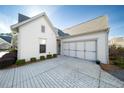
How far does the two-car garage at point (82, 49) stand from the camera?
926 cm

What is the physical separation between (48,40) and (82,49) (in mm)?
4738

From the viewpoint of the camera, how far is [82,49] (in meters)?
10.5

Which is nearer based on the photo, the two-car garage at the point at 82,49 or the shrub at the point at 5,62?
the shrub at the point at 5,62

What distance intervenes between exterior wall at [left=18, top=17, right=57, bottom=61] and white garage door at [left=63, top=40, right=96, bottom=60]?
3.43 meters

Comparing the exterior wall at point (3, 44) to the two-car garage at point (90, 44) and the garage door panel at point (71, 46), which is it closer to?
the two-car garage at point (90, 44)

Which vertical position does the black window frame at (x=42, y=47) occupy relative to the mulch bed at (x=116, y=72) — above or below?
above

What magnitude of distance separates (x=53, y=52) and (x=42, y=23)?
4380 mm

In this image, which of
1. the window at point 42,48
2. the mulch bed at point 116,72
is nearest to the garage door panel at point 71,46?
the window at point 42,48

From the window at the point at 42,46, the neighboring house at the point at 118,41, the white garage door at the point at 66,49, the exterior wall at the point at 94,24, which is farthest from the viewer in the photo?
the white garage door at the point at 66,49
